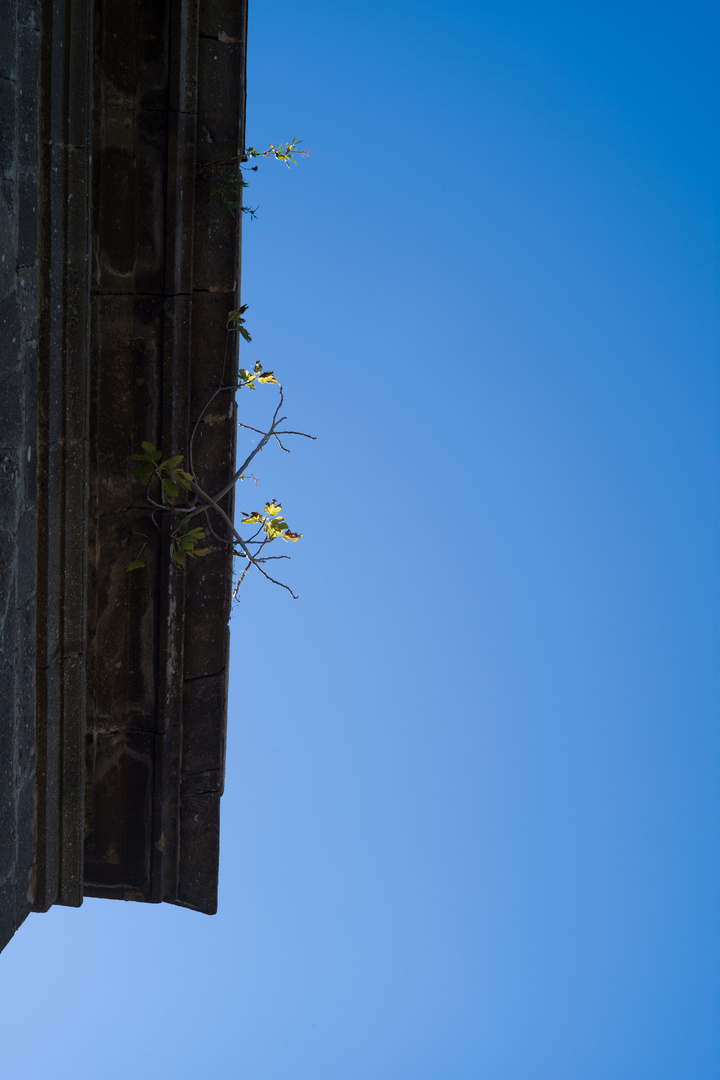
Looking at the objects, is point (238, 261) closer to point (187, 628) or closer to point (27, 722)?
point (187, 628)

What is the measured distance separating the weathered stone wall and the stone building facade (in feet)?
0.04

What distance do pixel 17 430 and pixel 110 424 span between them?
0.69m

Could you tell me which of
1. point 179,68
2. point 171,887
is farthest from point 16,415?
point 171,887

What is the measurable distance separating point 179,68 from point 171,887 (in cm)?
453

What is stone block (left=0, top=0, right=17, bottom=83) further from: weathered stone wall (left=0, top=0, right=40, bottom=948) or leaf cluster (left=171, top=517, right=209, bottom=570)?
leaf cluster (left=171, top=517, right=209, bottom=570)


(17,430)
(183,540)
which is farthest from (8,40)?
(183,540)

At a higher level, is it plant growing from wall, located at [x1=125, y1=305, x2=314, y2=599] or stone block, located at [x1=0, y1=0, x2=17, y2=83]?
stone block, located at [x1=0, y1=0, x2=17, y2=83]

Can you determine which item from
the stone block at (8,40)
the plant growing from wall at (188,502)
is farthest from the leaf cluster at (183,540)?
the stone block at (8,40)

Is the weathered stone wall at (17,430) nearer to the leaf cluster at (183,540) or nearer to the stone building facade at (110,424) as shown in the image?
the stone building facade at (110,424)

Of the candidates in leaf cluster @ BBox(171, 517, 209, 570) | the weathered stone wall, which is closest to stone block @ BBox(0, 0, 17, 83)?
the weathered stone wall

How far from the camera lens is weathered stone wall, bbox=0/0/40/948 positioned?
3562 mm

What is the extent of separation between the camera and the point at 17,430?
12.3 feet

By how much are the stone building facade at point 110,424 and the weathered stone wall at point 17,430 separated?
A: 12mm

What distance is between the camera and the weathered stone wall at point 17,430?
3562 mm
